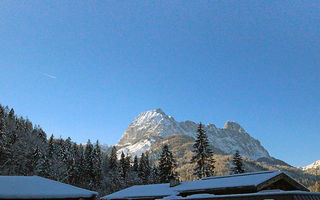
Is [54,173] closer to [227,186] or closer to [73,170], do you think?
[73,170]

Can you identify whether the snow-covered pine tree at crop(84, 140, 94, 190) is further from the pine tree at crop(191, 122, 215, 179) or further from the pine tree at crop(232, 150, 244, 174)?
the pine tree at crop(232, 150, 244, 174)

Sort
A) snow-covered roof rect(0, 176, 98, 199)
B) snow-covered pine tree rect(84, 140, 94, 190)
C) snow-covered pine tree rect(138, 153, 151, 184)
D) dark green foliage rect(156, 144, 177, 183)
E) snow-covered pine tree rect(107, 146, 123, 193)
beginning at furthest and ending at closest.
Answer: snow-covered pine tree rect(138, 153, 151, 184) → snow-covered pine tree rect(107, 146, 123, 193) → snow-covered pine tree rect(84, 140, 94, 190) → dark green foliage rect(156, 144, 177, 183) → snow-covered roof rect(0, 176, 98, 199)

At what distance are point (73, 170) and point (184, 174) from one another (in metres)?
102

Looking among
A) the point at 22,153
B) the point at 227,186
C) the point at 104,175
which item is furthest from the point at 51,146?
the point at 227,186

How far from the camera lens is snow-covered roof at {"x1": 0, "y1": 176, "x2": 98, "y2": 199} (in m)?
13.9

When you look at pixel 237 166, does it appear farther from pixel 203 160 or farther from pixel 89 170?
pixel 89 170

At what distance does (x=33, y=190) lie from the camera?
1491 centimetres

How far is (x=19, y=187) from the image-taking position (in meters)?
15.0

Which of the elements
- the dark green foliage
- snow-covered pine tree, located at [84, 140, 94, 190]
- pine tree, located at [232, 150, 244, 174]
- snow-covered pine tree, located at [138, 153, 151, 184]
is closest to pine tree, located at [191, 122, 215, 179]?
→ pine tree, located at [232, 150, 244, 174]

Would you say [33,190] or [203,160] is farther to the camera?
[203,160]

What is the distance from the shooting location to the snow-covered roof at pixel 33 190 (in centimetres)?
Result: 1387

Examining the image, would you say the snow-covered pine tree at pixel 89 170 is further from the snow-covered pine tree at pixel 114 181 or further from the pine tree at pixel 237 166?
the pine tree at pixel 237 166

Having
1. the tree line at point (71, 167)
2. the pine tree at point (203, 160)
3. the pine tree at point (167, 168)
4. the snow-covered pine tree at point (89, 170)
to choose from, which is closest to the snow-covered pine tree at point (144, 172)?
the tree line at point (71, 167)

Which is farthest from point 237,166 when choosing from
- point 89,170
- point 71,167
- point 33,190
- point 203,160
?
point 71,167
